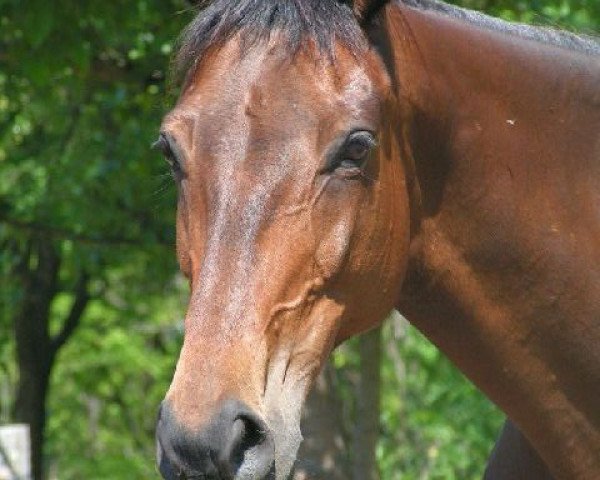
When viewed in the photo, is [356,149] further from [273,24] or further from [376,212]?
[273,24]

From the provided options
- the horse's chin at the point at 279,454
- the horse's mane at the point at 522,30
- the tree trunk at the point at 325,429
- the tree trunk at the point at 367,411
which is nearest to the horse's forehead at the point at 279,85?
the horse's mane at the point at 522,30

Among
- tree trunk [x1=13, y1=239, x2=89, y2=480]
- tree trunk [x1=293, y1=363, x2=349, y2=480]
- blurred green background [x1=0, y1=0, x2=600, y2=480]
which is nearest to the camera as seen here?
blurred green background [x1=0, y1=0, x2=600, y2=480]

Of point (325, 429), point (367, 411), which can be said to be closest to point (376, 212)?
point (325, 429)

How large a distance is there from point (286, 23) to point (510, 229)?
80 cm

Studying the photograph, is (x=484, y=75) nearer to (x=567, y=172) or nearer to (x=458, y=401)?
(x=567, y=172)

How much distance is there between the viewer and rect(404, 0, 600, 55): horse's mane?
3.44 meters

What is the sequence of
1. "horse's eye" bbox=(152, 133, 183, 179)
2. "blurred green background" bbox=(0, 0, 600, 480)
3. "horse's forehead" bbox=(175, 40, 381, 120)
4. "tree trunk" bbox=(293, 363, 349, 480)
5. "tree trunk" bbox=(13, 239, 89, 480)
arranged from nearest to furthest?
"horse's forehead" bbox=(175, 40, 381, 120) < "horse's eye" bbox=(152, 133, 183, 179) < "blurred green background" bbox=(0, 0, 600, 480) < "tree trunk" bbox=(293, 363, 349, 480) < "tree trunk" bbox=(13, 239, 89, 480)

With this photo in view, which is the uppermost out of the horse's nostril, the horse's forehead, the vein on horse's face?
the horse's forehead

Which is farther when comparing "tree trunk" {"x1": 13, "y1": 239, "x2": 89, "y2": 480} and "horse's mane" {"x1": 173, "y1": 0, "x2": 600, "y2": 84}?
"tree trunk" {"x1": 13, "y1": 239, "x2": 89, "y2": 480}

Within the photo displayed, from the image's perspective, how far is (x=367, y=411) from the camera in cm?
701

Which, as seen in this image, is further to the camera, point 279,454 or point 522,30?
point 522,30

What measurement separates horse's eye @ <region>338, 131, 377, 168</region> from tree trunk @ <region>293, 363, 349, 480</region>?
3631mm

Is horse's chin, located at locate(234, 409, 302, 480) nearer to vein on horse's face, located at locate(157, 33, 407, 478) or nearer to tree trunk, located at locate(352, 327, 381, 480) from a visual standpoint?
vein on horse's face, located at locate(157, 33, 407, 478)

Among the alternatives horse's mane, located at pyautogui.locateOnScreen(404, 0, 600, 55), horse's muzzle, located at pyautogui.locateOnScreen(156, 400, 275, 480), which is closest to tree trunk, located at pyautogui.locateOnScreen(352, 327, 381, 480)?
horse's mane, located at pyautogui.locateOnScreen(404, 0, 600, 55)
